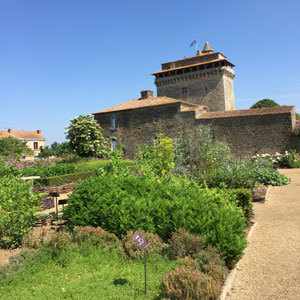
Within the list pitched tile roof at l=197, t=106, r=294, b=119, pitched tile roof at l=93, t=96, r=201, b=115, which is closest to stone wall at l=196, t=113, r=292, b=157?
pitched tile roof at l=197, t=106, r=294, b=119

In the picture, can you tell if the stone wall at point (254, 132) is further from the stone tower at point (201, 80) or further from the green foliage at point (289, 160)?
the stone tower at point (201, 80)

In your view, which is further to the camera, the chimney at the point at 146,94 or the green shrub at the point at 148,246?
the chimney at the point at 146,94

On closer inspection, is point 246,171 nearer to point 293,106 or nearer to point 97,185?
point 97,185

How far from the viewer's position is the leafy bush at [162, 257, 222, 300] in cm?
334

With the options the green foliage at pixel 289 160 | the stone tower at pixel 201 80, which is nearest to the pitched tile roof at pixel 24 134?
the stone tower at pixel 201 80

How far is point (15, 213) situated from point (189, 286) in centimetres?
337

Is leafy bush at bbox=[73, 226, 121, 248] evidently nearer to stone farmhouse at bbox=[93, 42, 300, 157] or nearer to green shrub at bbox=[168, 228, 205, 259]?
green shrub at bbox=[168, 228, 205, 259]

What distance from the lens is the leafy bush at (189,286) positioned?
334cm

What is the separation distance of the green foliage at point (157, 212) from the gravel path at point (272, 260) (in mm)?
421

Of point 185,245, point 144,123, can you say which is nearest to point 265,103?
point 144,123

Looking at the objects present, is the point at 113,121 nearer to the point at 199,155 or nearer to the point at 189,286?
the point at 199,155

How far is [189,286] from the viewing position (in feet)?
11.1

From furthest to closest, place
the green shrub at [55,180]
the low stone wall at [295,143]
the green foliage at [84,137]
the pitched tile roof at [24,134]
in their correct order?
1. the pitched tile roof at [24,134]
2. the green foliage at [84,137]
3. the low stone wall at [295,143]
4. the green shrub at [55,180]

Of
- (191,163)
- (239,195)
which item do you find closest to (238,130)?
(191,163)
